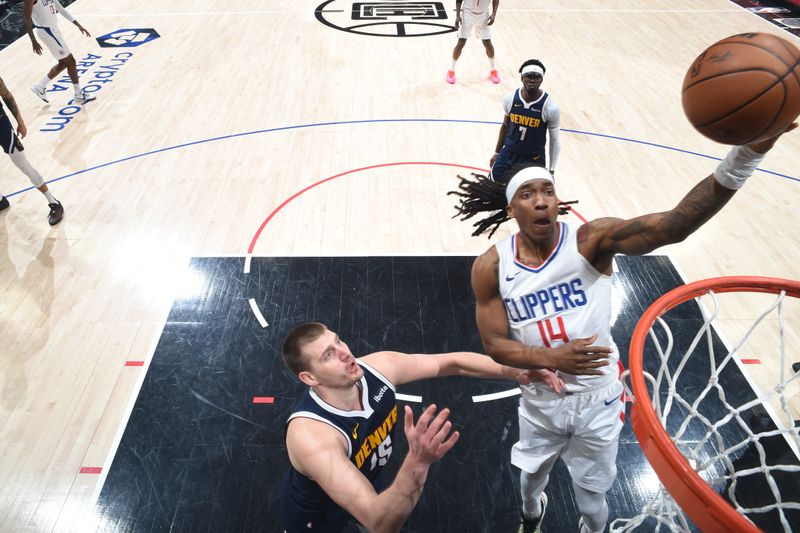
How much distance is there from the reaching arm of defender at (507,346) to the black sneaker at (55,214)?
4963mm

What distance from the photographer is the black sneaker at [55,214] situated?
18.9ft

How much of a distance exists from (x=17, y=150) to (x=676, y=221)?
19.5 ft

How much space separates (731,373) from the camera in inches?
163

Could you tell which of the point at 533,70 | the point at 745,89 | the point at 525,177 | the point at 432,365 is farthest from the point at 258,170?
the point at 745,89

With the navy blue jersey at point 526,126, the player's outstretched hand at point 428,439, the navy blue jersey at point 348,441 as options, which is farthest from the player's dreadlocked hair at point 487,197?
the player's outstretched hand at point 428,439

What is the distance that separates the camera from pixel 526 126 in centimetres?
473

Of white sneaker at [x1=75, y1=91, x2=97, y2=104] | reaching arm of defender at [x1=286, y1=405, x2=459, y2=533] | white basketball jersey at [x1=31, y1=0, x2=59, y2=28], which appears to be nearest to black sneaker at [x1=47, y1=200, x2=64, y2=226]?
white sneaker at [x1=75, y1=91, x2=97, y2=104]

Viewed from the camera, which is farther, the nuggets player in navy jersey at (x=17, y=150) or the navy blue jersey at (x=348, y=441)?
the nuggets player in navy jersey at (x=17, y=150)

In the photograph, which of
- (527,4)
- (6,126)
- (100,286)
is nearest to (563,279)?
(100,286)

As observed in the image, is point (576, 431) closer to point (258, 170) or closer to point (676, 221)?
point (676, 221)

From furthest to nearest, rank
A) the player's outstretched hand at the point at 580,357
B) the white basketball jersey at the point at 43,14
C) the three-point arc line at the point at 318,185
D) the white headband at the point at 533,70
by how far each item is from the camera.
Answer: the white basketball jersey at the point at 43,14
the white headband at the point at 533,70
the three-point arc line at the point at 318,185
the player's outstretched hand at the point at 580,357

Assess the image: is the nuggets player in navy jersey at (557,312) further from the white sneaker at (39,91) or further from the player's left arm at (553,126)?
the white sneaker at (39,91)

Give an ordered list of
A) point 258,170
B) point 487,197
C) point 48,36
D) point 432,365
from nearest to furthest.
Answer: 1. point 432,365
2. point 487,197
3. point 258,170
4. point 48,36

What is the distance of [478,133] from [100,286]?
4658mm
